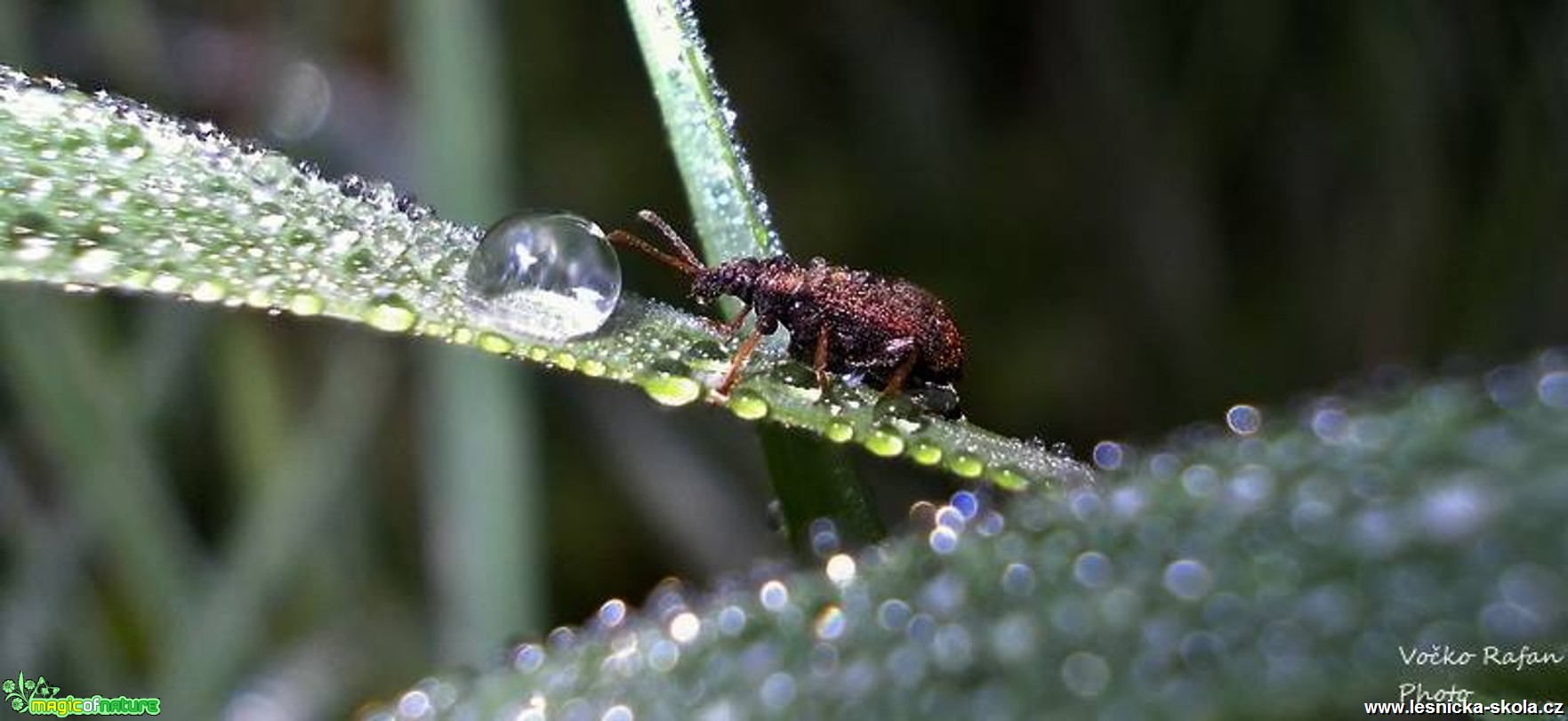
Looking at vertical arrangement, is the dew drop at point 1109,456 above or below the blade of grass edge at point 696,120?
below

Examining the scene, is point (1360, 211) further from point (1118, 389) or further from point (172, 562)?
point (172, 562)

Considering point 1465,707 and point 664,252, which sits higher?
point 664,252

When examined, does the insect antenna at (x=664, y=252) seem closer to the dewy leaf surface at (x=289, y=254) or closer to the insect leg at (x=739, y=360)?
the insect leg at (x=739, y=360)

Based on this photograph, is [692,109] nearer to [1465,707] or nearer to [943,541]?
[943,541]

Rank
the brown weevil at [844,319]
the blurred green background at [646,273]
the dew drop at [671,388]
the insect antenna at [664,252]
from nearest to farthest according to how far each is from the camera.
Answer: the dew drop at [671,388] < the brown weevil at [844,319] < the insect antenna at [664,252] < the blurred green background at [646,273]

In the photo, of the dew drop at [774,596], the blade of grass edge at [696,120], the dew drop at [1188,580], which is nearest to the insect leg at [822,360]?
the blade of grass edge at [696,120]

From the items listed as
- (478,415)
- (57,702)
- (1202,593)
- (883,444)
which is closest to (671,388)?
(883,444)
